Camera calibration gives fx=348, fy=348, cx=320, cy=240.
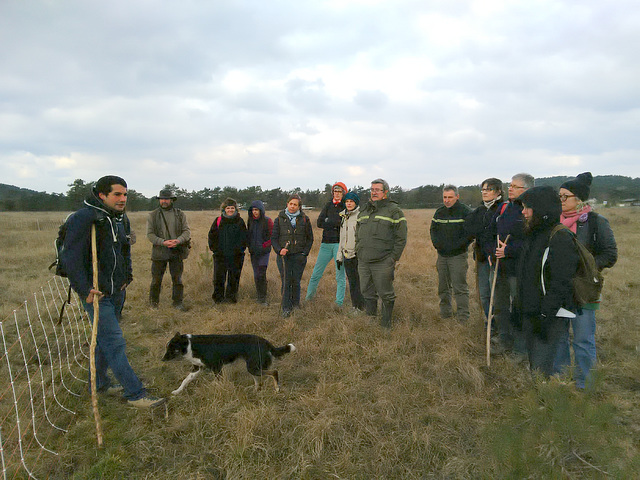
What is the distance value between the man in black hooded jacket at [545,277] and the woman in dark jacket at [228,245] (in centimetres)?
422

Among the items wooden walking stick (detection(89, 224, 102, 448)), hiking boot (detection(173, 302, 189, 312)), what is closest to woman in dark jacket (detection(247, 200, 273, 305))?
hiking boot (detection(173, 302, 189, 312))

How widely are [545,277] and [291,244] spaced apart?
343 cm

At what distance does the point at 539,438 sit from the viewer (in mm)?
1670

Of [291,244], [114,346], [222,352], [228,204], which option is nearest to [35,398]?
[114,346]

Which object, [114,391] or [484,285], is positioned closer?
[114,391]

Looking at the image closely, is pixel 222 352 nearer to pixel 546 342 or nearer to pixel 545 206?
pixel 546 342

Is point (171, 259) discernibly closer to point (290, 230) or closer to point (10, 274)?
point (290, 230)

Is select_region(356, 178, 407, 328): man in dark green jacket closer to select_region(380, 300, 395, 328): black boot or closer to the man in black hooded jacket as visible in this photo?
select_region(380, 300, 395, 328): black boot

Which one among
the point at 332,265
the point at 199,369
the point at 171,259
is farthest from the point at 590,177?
the point at 332,265

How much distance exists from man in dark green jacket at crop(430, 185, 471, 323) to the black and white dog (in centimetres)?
259

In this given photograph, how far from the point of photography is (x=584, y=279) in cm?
284

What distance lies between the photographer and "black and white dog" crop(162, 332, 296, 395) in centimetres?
334

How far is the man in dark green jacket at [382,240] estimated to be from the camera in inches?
179

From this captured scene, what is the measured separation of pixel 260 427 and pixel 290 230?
125 inches
